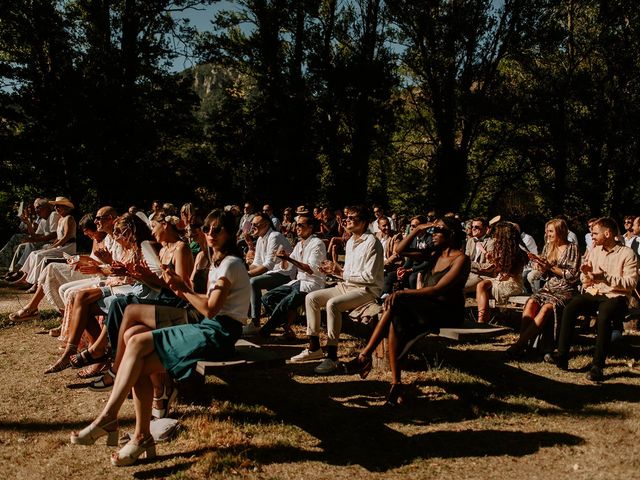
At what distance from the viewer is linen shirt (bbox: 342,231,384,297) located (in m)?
5.75

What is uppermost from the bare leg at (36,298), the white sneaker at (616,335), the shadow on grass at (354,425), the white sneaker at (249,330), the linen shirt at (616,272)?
the linen shirt at (616,272)

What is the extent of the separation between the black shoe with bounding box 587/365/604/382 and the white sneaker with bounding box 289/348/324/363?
2.61m

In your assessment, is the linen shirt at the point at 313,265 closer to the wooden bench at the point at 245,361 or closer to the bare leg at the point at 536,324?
the wooden bench at the point at 245,361

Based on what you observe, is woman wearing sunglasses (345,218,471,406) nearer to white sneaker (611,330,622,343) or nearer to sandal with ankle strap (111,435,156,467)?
white sneaker (611,330,622,343)

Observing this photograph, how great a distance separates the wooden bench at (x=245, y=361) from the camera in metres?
4.01

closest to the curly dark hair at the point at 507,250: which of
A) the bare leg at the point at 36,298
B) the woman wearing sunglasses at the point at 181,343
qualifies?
the woman wearing sunglasses at the point at 181,343

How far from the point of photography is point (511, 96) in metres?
20.1

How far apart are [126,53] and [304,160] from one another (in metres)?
7.55

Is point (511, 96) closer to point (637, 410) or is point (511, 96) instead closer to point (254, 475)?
point (637, 410)

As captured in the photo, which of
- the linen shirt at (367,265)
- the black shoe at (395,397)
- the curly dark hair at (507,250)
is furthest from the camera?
the curly dark hair at (507,250)

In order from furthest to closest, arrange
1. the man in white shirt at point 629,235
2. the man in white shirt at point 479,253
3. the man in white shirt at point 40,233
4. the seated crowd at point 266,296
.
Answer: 1. the man in white shirt at point 40,233
2. the man in white shirt at point 629,235
3. the man in white shirt at point 479,253
4. the seated crowd at point 266,296

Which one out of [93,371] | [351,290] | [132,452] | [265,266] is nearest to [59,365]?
[93,371]

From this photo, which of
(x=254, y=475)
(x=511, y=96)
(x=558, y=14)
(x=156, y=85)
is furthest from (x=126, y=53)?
(x=254, y=475)

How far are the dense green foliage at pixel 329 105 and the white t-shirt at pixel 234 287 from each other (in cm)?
1789
